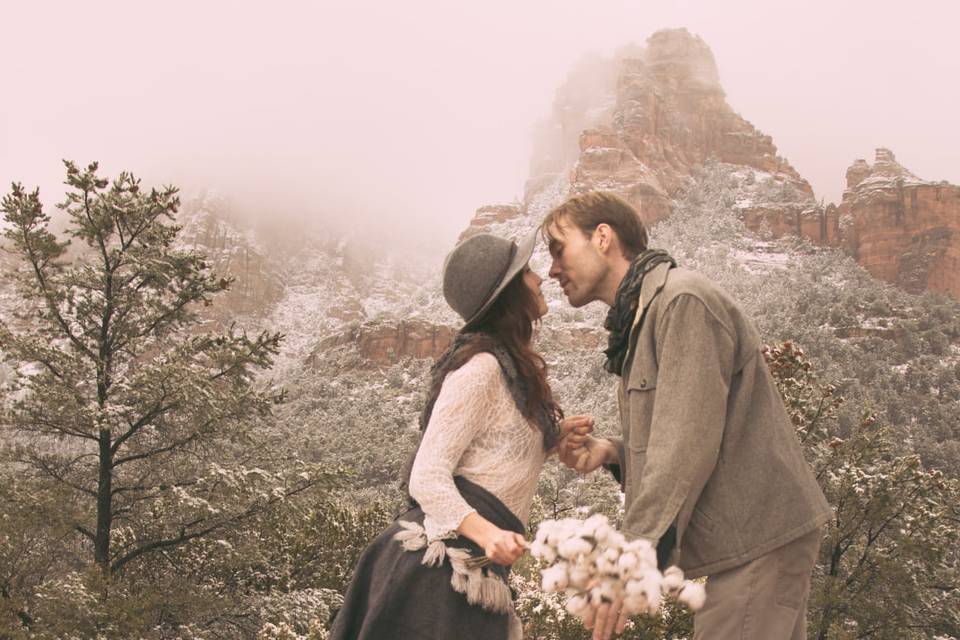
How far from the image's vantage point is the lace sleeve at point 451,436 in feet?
6.24

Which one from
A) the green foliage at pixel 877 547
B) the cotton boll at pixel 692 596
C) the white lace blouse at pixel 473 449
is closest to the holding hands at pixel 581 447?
the white lace blouse at pixel 473 449

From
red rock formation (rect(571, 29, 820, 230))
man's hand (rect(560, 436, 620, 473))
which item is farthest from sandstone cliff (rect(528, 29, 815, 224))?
man's hand (rect(560, 436, 620, 473))

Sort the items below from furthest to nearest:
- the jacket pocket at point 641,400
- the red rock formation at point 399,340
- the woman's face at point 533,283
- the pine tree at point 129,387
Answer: the red rock formation at point 399,340 < the pine tree at point 129,387 < the woman's face at point 533,283 < the jacket pocket at point 641,400

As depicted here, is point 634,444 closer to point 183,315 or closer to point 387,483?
point 183,315

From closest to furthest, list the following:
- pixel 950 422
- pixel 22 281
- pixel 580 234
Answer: pixel 580 234 → pixel 22 281 → pixel 950 422

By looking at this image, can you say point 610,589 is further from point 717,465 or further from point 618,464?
point 618,464

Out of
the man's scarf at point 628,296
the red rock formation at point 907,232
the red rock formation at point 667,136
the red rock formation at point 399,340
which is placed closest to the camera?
the man's scarf at point 628,296

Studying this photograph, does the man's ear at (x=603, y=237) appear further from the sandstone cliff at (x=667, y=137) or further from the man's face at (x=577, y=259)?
the sandstone cliff at (x=667, y=137)

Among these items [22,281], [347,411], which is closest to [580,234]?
[22,281]

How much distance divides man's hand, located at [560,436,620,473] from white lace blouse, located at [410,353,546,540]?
26cm

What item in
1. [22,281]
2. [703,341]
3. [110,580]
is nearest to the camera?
[703,341]

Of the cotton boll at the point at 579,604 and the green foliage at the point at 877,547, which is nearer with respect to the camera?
the cotton boll at the point at 579,604

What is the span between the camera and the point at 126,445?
9633 millimetres

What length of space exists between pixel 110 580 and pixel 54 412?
7.66 ft
